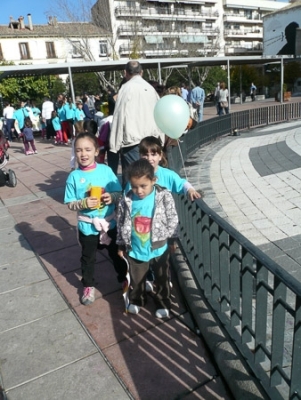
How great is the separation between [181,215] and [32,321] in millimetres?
1655

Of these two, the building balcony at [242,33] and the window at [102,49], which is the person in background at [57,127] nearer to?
the window at [102,49]

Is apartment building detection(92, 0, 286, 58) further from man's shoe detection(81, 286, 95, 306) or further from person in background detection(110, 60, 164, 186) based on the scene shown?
man's shoe detection(81, 286, 95, 306)

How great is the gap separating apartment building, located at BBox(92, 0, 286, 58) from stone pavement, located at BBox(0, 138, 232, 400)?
101 ft

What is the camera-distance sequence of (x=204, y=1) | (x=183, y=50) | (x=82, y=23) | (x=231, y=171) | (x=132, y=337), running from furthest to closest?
(x=204, y=1), (x=183, y=50), (x=82, y=23), (x=231, y=171), (x=132, y=337)

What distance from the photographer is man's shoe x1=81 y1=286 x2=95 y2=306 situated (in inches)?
123

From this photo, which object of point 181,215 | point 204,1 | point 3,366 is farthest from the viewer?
point 204,1

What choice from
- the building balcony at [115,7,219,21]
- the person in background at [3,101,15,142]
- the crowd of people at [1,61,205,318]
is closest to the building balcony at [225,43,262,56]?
the building balcony at [115,7,219,21]

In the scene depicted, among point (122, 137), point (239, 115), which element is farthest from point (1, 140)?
point (239, 115)

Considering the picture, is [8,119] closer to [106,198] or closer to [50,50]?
[106,198]

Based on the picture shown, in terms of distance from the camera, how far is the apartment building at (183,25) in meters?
37.6

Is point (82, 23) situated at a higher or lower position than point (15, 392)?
higher

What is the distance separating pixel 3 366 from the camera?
2486 millimetres

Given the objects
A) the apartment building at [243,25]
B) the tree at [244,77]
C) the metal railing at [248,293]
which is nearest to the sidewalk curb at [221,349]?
the metal railing at [248,293]

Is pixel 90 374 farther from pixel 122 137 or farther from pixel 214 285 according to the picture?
pixel 122 137
